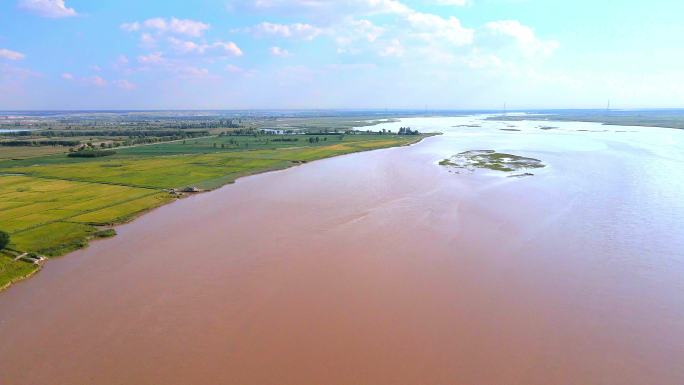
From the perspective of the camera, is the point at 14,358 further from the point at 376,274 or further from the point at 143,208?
the point at 143,208

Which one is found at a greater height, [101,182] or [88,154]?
[88,154]

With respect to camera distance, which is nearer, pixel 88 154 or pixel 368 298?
pixel 368 298

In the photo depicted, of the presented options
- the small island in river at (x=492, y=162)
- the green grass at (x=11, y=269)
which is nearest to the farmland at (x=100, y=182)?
the green grass at (x=11, y=269)

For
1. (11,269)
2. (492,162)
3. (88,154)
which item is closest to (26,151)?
(88,154)

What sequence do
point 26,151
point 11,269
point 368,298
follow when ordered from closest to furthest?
point 368,298, point 11,269, point 26,151

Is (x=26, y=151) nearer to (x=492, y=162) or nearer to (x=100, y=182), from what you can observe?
(x=100, y=182)

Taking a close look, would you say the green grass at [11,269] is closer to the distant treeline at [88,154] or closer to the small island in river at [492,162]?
the small island in river at [492,162]
